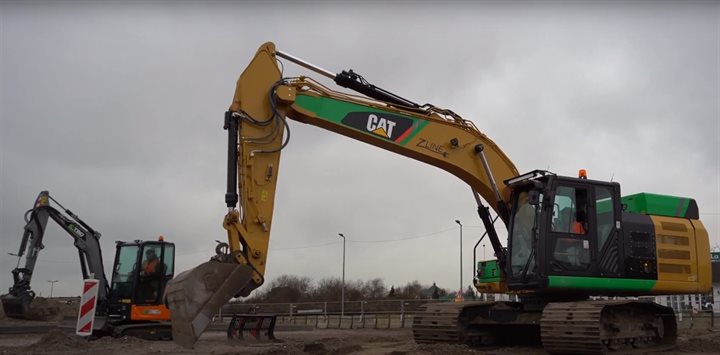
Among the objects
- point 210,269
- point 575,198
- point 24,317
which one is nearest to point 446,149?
point 575,198

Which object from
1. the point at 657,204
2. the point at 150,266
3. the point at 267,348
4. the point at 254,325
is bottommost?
the point at 267,348

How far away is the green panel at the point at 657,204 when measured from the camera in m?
12.2

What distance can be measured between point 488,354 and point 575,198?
311cm

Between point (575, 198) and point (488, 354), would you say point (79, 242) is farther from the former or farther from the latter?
point (575, 198)

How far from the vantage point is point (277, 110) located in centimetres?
1026

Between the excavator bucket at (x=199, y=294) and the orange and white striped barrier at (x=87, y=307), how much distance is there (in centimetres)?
291

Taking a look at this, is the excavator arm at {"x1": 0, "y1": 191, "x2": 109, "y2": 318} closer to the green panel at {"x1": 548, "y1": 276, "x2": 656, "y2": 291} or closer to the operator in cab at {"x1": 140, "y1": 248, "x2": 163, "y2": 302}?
the operator in cab at {"x1": 140, "y1": 248, "x2": 163, "y2": 302}

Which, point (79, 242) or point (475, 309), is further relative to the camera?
point (79, 242)

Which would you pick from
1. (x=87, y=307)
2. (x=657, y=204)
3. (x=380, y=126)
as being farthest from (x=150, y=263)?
(x=657, y=204)

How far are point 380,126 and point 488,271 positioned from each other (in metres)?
5.12

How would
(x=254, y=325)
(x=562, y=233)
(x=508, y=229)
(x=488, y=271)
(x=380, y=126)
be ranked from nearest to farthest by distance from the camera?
(x=562, y=233) < (x=380, y=126) < (x=508, y=229) < (x=488, y=271) < (x=254, y=325)

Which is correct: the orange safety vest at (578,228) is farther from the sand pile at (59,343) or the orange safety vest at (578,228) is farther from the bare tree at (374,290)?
the bare tree at (374,290)

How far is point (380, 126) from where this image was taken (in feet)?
36.8

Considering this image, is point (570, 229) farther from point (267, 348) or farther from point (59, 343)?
point (59, 343)
